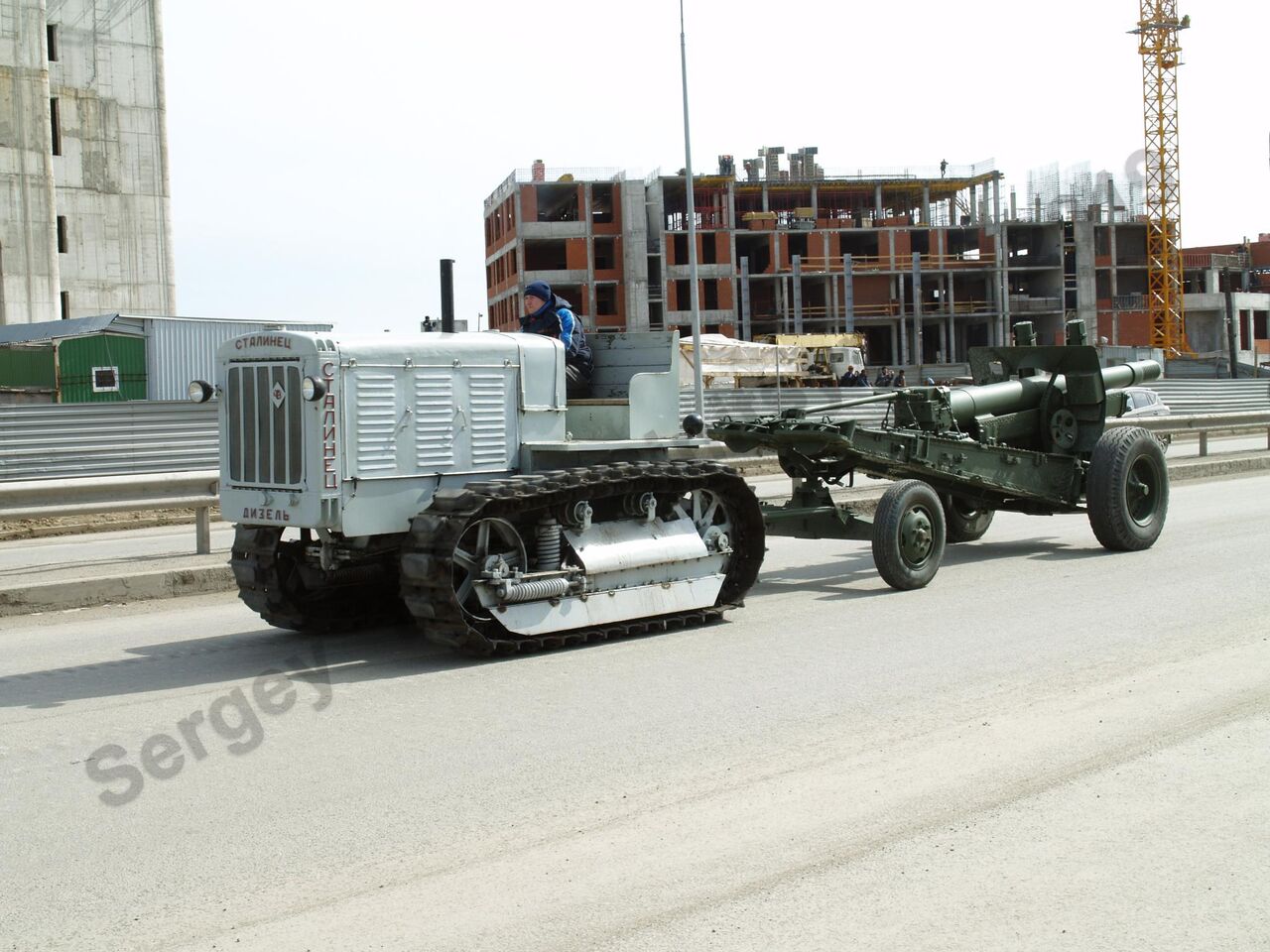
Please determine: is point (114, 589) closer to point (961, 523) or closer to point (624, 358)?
point (624, 358)

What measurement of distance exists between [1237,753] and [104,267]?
2275 inches

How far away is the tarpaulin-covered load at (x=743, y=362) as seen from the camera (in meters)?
54.9

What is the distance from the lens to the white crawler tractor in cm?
826

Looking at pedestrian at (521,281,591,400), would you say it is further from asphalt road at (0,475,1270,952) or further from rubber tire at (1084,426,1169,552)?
rubber tire at (1084,426,1169,552)

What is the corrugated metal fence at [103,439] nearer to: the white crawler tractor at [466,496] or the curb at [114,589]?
the curb at [114,589]

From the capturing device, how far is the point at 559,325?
1002 centimetres

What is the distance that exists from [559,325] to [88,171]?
53.1 metres

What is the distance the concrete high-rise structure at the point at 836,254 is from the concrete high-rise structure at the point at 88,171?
107 feet

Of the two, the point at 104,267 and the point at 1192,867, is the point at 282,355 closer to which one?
the point at 1192,867

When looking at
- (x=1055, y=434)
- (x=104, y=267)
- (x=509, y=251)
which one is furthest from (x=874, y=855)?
(x=509, y=251)

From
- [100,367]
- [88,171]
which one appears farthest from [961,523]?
[88,171]

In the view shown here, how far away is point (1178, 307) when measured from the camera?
102438 mm

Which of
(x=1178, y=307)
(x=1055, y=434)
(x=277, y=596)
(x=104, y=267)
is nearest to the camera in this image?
(x=277, y=596)

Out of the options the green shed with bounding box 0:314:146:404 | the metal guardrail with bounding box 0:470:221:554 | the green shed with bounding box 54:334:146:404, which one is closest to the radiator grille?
the metal guardrail with bounding box 0:470:221:554
